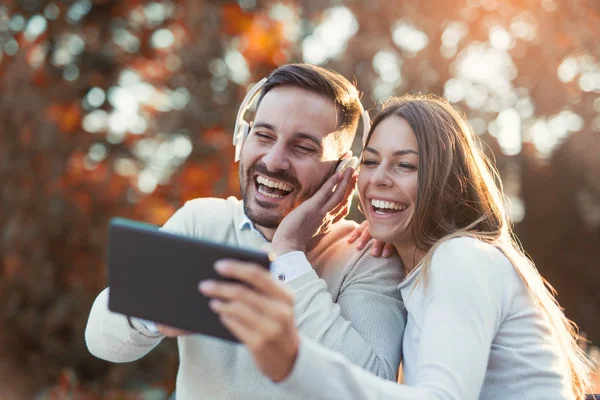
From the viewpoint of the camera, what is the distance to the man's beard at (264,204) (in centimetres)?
223

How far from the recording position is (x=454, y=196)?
189 centimetres

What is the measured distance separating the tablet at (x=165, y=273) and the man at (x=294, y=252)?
1.85 feet

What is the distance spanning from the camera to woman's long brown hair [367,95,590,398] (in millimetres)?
1846

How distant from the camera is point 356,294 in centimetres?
199

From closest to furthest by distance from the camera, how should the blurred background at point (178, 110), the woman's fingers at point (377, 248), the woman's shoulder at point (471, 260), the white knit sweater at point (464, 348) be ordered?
the white knit sweater at point (464, 348) → the woman's shoulder at point (471, 260) → the woman's fingers at point (377, 248) → the blurred background at point (178, 110)

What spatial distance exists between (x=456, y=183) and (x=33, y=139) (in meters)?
5.85

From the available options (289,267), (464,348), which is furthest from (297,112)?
(464,348)

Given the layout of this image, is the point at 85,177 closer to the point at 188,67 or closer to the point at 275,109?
the point at 188,67

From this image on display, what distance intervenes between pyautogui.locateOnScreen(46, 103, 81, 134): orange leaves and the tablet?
6032mm

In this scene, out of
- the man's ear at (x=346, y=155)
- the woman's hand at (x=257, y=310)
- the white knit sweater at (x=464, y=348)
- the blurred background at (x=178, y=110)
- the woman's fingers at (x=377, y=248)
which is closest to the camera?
the woman's hand at (x=257, y=310)

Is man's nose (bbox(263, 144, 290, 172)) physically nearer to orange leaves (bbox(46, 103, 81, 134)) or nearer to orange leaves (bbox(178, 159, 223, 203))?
orange leaves (bbox(178, 159, 223, 203))

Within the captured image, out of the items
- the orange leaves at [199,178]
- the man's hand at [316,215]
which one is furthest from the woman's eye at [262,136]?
the orange leaves at [199,178]

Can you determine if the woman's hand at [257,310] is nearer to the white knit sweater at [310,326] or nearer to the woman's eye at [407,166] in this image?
the white knit sweater at [310,326]

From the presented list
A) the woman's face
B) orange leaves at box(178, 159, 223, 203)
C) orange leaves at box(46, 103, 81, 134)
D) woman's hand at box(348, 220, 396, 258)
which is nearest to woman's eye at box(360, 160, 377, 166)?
the woman's face
